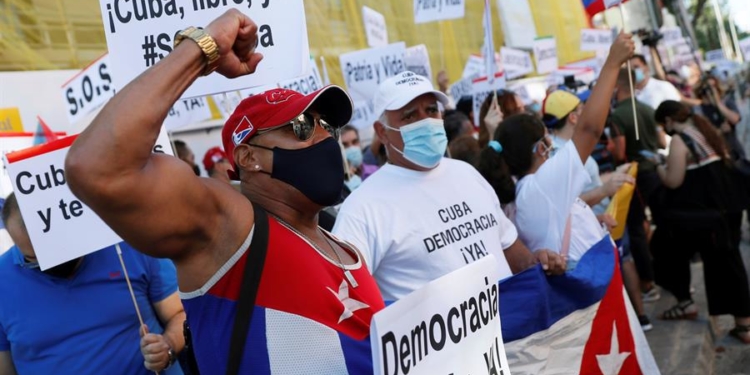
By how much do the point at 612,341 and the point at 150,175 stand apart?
3044 mm

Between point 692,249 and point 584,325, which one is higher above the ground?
point 584,325

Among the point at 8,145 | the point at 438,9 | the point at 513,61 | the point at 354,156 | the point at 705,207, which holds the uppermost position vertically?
the point at 438,9

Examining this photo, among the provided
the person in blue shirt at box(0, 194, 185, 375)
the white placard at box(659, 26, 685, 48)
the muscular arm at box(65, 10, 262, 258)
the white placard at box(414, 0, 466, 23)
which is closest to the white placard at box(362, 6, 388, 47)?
the white placard at box(414, 0, 466, 23)

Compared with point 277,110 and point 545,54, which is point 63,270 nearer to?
point 277,110

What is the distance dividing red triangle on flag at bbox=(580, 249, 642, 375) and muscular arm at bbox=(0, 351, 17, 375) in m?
2.71

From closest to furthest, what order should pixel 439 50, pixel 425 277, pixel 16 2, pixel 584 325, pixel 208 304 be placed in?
1. pixel 208 304
2. pixel 425 277
3. pixel 584 325
4. pixel 16 2
5. pixel 439 50

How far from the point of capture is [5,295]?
3.74 m

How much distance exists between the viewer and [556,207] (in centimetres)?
421

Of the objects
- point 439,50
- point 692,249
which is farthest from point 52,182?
point 439,50

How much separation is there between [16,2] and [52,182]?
488cm

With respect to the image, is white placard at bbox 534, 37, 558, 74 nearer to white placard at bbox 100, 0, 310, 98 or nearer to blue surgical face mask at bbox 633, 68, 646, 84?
blue surgical face mask at bbox 633, 68, 646, 84

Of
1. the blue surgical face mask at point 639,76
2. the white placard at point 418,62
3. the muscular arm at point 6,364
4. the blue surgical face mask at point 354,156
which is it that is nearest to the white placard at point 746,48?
the blue surgical face mask at point 639,76

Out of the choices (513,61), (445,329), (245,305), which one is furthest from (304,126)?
(513,61)

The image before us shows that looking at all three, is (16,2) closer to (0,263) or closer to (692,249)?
(0,263)
